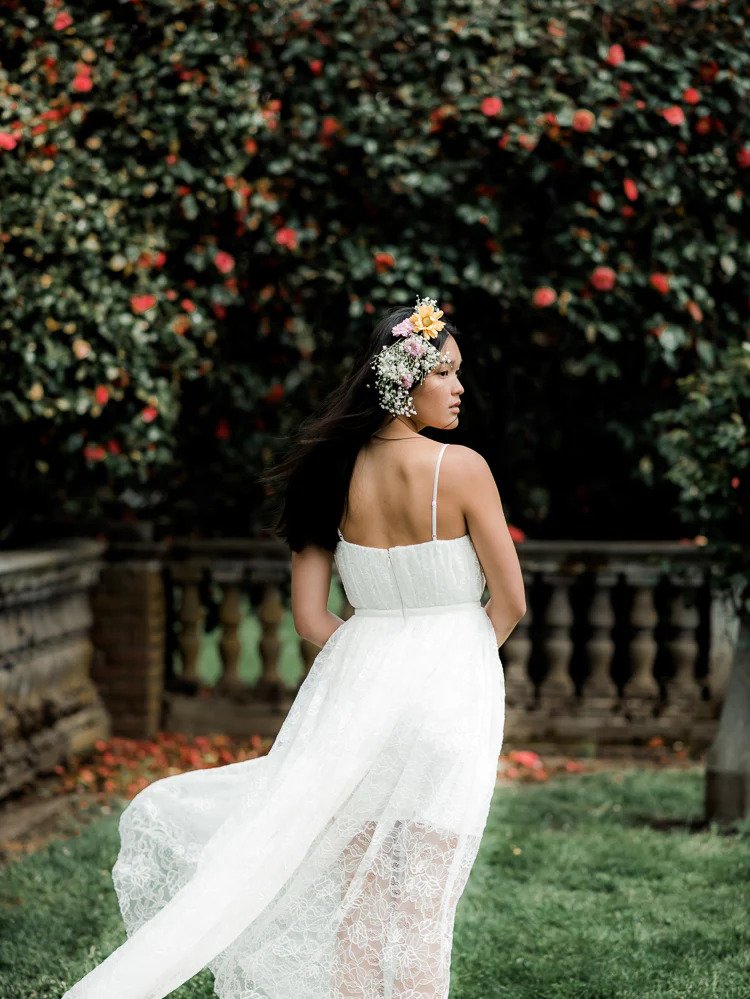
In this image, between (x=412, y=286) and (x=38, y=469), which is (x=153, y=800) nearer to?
(x=38, y=469)

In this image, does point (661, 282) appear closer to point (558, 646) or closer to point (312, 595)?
point (558, 646)

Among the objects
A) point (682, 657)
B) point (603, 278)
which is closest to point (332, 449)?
point (603, 278)

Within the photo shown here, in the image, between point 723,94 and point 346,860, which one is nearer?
point 346,860

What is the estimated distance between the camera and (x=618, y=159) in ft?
19.1

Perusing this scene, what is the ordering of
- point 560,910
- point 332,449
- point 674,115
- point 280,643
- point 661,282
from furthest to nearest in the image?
point 280,643 < point 661,282 < point 674,115 < point 560,910 < point 332,449

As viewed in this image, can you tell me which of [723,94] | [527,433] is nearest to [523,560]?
[527,433]

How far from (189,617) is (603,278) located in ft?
9.34

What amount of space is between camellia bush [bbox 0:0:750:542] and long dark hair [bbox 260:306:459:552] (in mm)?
2428

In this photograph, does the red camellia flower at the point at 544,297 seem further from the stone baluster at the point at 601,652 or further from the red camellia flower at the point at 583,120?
the stone baluster at the point at 601,652

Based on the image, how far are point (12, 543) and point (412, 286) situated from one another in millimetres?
2451

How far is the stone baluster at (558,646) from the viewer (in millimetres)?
6598

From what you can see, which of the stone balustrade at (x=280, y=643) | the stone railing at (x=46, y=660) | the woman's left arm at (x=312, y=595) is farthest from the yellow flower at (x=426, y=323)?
the stone balustrade at (x=280, y=643)

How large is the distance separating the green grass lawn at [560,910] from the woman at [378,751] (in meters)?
0.77

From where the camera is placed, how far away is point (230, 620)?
674 cm
